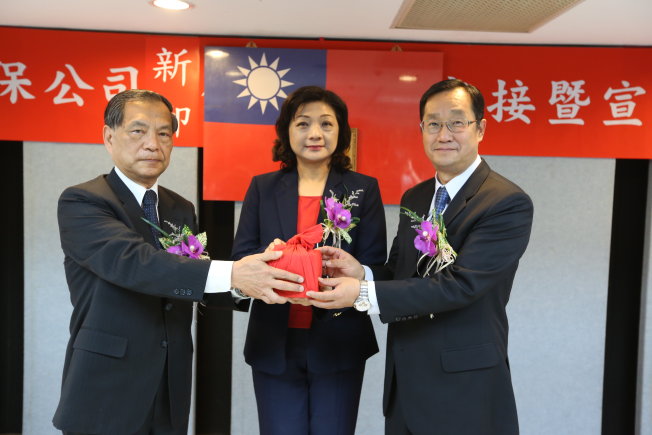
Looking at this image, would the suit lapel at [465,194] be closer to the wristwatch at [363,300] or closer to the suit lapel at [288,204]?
the wristwatch at [363,300]

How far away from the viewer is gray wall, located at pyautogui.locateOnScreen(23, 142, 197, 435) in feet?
10.9

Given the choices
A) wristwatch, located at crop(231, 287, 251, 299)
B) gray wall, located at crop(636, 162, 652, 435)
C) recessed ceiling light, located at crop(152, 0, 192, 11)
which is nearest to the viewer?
wristwatch, located at crop(231, 287, 251, 299)

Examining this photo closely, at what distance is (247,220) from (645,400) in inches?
116

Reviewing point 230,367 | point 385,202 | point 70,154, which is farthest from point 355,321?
point 70,154

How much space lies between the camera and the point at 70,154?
3.33m

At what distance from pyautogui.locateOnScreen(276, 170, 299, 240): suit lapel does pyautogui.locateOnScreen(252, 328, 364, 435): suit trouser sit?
411 millimetres

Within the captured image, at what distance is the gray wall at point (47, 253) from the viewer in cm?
333

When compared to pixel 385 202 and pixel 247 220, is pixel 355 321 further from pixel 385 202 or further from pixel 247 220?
pixel 385 202

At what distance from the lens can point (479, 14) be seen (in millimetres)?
2750

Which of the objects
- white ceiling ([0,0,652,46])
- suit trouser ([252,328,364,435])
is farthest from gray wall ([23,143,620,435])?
suit trouser ([252,328,364,435])

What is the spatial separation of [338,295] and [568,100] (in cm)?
230

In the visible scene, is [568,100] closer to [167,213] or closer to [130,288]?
[167,213]

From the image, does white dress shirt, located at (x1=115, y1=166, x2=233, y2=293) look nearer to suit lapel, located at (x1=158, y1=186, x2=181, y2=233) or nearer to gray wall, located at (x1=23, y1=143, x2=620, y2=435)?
suit lapel, located at (x1=158, y1=186, x2=181, y2=233)

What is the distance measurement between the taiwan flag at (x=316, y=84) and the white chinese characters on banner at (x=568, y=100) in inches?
29.4
